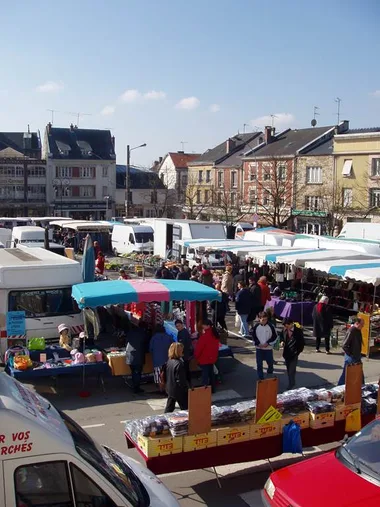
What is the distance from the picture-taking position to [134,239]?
33750 mm

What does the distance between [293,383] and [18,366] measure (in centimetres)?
531

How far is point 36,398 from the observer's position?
16.8 feet

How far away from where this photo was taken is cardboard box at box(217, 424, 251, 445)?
296 inches

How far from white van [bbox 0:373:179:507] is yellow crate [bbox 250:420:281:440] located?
2966 millimetres

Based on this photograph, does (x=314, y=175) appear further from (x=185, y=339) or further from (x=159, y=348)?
(x=159, y=348)

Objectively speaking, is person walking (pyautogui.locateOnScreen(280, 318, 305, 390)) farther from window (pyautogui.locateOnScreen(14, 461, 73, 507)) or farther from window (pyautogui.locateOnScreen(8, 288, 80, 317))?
window (pyautogui.locateOnScreen(14, 461, 73, 507))

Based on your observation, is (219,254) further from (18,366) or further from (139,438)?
(139,438)

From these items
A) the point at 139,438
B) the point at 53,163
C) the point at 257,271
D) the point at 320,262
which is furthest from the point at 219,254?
the point at 53,163

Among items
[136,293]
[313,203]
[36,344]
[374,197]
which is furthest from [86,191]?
[136,293]

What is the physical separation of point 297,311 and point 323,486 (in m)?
11.9

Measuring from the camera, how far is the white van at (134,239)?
3344cm

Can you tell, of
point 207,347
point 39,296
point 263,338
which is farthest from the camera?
point 39,296

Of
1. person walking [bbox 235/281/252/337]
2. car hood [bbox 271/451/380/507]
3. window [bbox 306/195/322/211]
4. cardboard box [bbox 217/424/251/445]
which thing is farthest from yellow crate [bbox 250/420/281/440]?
window [bbox 306/195/322/211]

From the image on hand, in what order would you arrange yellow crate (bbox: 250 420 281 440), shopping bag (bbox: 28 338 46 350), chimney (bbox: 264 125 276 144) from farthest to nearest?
chimney (bbox: 264 125 276 144), shopping bag (bbox: 28 338 46 350), yellow crate (bbox: 250 420 281 440)
